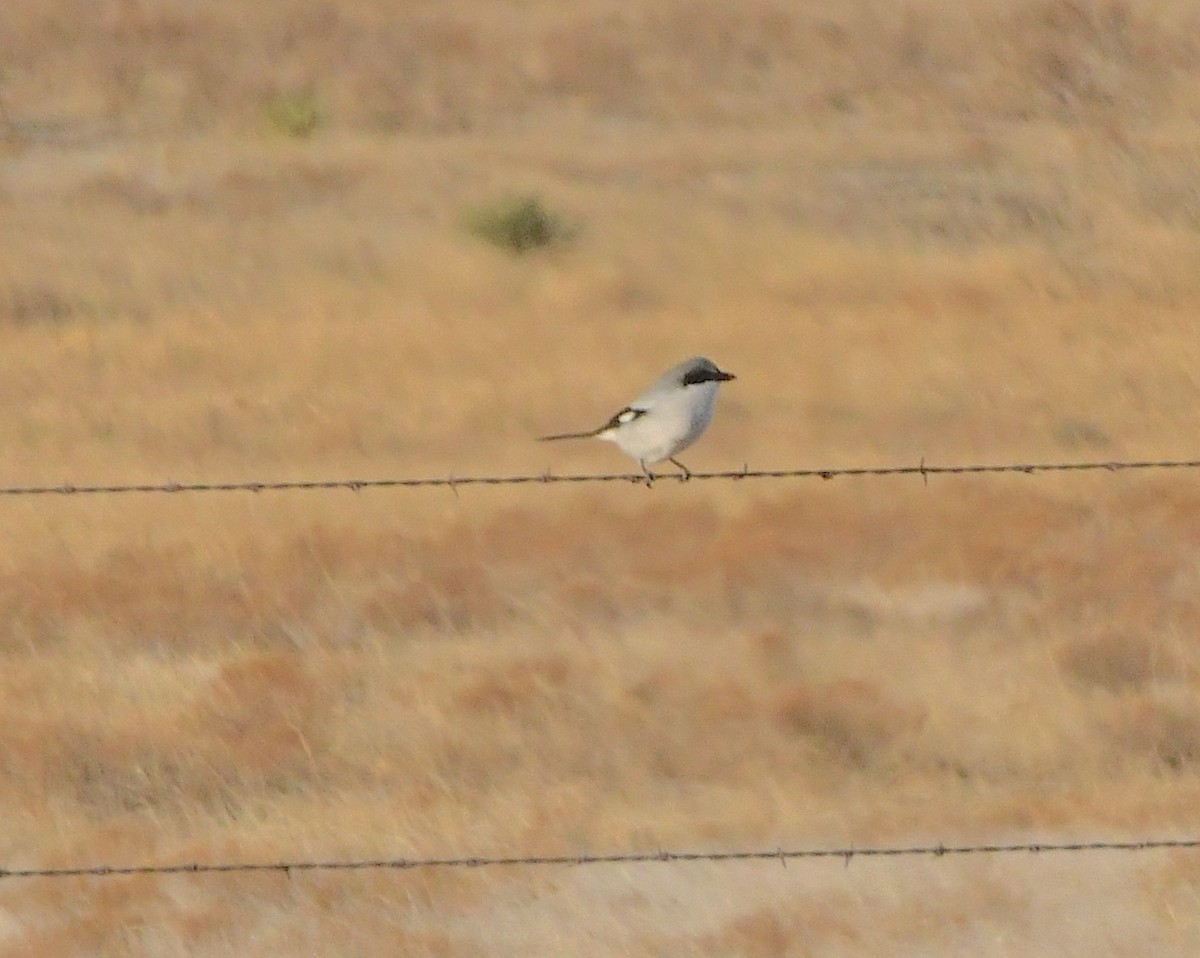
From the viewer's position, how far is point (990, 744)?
9438mm

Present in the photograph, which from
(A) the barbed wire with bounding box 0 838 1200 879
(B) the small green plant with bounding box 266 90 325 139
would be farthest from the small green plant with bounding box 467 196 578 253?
(A) the barbed wire with bounding box 0 838 1200 879

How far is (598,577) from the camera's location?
1184cm

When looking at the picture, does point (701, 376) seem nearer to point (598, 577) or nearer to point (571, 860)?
point (571, 860)

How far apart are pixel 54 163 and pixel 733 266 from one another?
495 inches

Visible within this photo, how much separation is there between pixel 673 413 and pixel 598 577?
484cm

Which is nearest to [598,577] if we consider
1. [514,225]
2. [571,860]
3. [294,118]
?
[571,860]

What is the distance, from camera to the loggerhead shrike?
7.02 metres

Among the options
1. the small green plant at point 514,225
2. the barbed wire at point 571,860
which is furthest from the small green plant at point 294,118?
the barbed wire at point 571,860

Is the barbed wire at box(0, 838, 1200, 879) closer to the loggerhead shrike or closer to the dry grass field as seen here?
the dry grass field

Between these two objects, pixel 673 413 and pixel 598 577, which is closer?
pixel 673 413

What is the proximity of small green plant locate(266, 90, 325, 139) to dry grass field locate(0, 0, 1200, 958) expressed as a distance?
6.81 m

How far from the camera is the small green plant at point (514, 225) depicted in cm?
2574

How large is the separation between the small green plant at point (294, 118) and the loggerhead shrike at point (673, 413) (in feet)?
95.0

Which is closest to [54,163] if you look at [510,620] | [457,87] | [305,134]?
[305,134]
